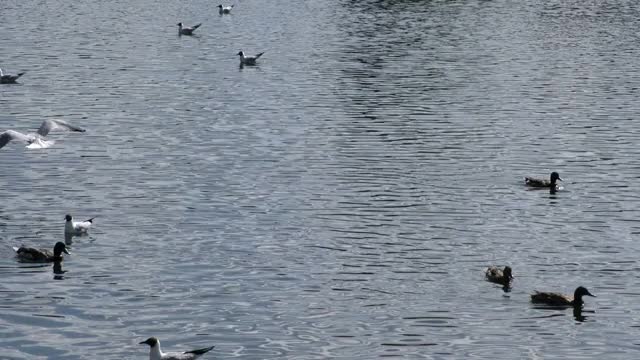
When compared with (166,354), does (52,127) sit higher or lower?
higher

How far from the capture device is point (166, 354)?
30.2 metres

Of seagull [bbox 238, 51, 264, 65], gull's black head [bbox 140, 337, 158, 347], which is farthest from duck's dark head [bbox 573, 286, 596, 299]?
seagull [bbox 238, 51, 264, 65]

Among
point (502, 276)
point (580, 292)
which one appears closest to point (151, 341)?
point (502, 276)

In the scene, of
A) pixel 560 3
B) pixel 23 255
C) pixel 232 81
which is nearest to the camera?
pixel 23 255

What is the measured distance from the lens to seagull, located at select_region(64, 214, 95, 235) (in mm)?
41469

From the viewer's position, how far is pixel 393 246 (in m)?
41.2

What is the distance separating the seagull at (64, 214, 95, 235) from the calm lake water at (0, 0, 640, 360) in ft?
2.40

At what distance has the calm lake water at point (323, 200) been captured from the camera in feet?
109

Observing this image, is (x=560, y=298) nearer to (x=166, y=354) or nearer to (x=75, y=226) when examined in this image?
(x=166, y=354)

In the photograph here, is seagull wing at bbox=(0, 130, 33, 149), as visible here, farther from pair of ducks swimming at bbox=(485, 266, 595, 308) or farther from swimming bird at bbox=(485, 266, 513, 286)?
pair of ducks swimming at bbox=(485, 266, 595, 308)

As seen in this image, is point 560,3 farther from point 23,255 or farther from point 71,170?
point 23,255

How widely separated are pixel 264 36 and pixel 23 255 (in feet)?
242

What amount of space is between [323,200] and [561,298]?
14.6 m

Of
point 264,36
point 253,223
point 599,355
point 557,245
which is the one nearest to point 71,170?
point 253,223
